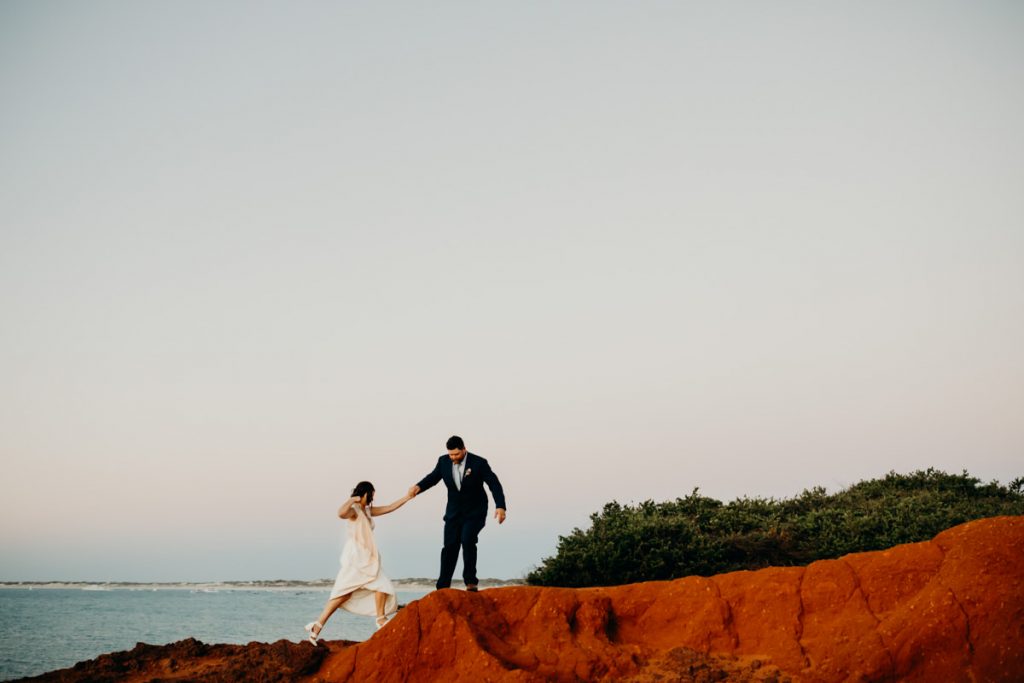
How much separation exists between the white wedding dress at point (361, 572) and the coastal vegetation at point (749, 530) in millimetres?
3685

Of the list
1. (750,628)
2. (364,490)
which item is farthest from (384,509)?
(750,628)

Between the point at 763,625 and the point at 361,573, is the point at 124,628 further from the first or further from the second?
the point at 763,625

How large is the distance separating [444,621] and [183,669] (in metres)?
3.67

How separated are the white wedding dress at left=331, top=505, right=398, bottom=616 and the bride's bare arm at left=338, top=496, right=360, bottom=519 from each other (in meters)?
0.06

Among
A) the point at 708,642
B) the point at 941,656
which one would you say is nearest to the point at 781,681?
the point at 708,642

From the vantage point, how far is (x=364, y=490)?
449 inches

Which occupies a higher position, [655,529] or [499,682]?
[655,529]

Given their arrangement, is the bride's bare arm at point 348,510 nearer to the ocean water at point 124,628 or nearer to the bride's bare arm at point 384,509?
the bride's bare arm at point 384,509

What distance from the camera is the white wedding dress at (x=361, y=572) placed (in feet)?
36.1

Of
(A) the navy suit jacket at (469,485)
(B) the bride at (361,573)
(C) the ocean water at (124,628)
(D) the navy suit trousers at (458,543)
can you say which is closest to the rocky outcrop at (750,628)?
(B) the bride at (361,573)

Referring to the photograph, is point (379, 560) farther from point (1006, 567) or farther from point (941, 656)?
point (1006, 567)

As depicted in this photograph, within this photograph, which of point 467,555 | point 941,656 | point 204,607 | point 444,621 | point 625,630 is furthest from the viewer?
point 204,607

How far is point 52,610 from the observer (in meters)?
45.0

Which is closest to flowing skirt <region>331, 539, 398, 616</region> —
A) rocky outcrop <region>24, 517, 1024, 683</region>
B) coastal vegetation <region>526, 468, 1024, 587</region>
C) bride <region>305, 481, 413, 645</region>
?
bride <region>305, 481, 413, 645</region>
